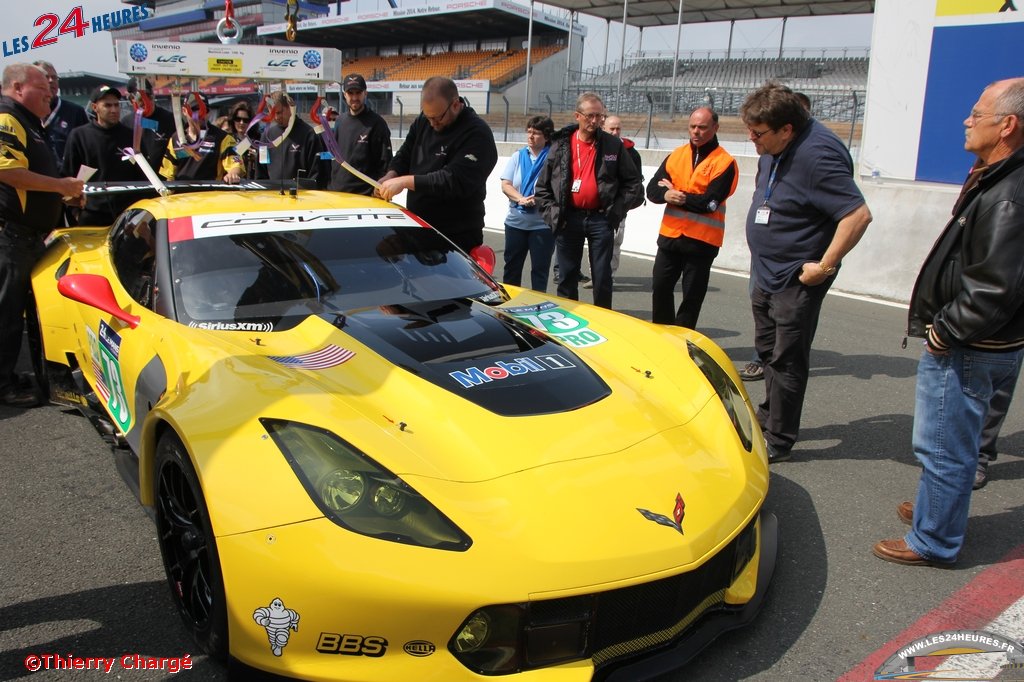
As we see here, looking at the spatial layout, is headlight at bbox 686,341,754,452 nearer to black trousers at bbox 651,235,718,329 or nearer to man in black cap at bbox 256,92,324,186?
black trousers at bbox 651,235,718,329

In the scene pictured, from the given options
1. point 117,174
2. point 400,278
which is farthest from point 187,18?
point 400,278

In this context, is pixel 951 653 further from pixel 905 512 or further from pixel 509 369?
pixel 509 369

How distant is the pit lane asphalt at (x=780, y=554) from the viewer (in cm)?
228

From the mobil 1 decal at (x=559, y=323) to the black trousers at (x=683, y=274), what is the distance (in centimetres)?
161

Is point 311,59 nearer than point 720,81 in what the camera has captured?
Yes

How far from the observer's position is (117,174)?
6008 mm

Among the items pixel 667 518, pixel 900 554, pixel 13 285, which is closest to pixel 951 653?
pixel 900 554

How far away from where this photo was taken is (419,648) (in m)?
1.88

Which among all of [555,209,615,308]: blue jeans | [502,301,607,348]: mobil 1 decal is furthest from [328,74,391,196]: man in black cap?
[502,301,607,348]: mobil 1 decal

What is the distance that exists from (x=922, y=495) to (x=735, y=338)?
332 cm

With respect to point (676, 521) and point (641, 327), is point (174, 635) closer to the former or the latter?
point (676, 521)

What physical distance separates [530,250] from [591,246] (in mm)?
808

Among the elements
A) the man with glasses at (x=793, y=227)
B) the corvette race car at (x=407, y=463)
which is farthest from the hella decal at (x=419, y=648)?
the man with glasses at (x=793, y=227)

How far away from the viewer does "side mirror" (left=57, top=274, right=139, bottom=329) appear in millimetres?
2932
